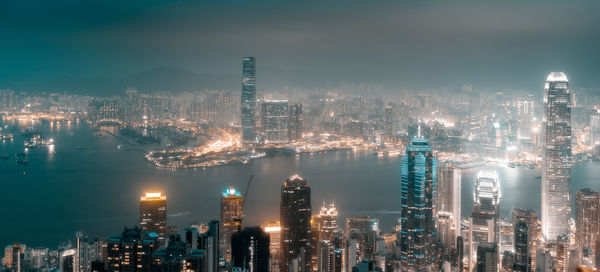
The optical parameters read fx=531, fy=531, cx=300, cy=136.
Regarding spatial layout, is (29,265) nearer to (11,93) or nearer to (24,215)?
(24,215)

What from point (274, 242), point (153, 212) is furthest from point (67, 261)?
point (274, 242)

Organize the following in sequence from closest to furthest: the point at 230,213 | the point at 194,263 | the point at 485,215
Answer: the point at 194,263, the point at 230,213, the point at 485,215

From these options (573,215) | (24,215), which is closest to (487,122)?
(573,215)

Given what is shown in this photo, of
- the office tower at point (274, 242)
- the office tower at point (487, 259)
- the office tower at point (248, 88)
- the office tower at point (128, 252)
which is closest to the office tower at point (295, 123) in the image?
the office tower at point (248, 88)

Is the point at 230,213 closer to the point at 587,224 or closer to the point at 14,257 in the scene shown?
the point at 14,257

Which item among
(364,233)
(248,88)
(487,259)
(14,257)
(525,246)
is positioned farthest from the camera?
(248,88)
